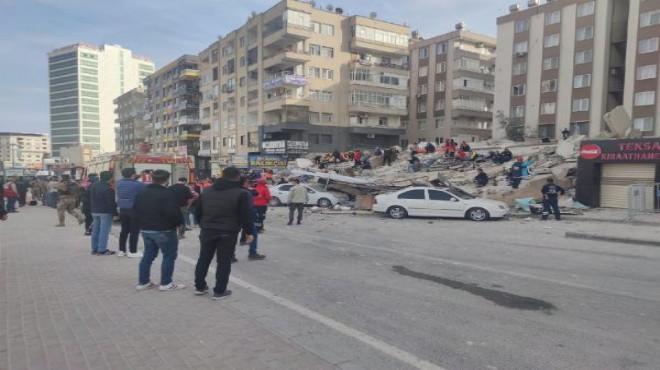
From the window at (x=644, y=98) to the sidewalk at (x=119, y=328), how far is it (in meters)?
45.1

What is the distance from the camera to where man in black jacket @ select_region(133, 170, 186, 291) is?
5777 millimetres

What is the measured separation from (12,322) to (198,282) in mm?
1988

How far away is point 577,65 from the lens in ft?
145

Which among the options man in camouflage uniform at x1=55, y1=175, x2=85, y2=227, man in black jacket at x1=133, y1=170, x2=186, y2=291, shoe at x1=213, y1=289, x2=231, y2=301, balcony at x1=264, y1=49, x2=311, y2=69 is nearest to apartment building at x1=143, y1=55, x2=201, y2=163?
balcony at x1=264, y1=49, x2=311, y2=69

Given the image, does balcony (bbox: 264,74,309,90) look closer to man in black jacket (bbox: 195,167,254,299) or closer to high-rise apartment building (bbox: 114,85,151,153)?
A: man in black jacket (bbox: 195,167,254,299)

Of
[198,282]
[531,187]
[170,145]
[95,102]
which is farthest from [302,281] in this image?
[95,102]

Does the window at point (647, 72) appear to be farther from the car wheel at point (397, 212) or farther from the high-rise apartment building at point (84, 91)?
the high-rise apartment building at point (84, 91)

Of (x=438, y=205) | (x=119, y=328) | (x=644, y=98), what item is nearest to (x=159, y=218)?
(x=119, y=328)

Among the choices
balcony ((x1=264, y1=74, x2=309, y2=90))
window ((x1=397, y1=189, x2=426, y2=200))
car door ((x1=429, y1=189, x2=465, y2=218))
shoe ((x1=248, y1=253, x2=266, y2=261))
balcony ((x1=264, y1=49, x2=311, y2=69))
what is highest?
balcony ((x1=264, y1=49, x2=311, y2=69))

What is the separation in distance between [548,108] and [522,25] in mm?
9601

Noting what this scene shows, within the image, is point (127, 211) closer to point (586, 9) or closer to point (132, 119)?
point (586, 9)

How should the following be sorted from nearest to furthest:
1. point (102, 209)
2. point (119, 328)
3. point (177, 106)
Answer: point (119, 328) → point (102, 209) → point (177, 106)

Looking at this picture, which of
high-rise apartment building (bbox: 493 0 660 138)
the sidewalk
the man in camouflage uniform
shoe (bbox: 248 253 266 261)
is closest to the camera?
the sidewalk

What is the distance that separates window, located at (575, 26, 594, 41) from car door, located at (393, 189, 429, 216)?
3693cm
